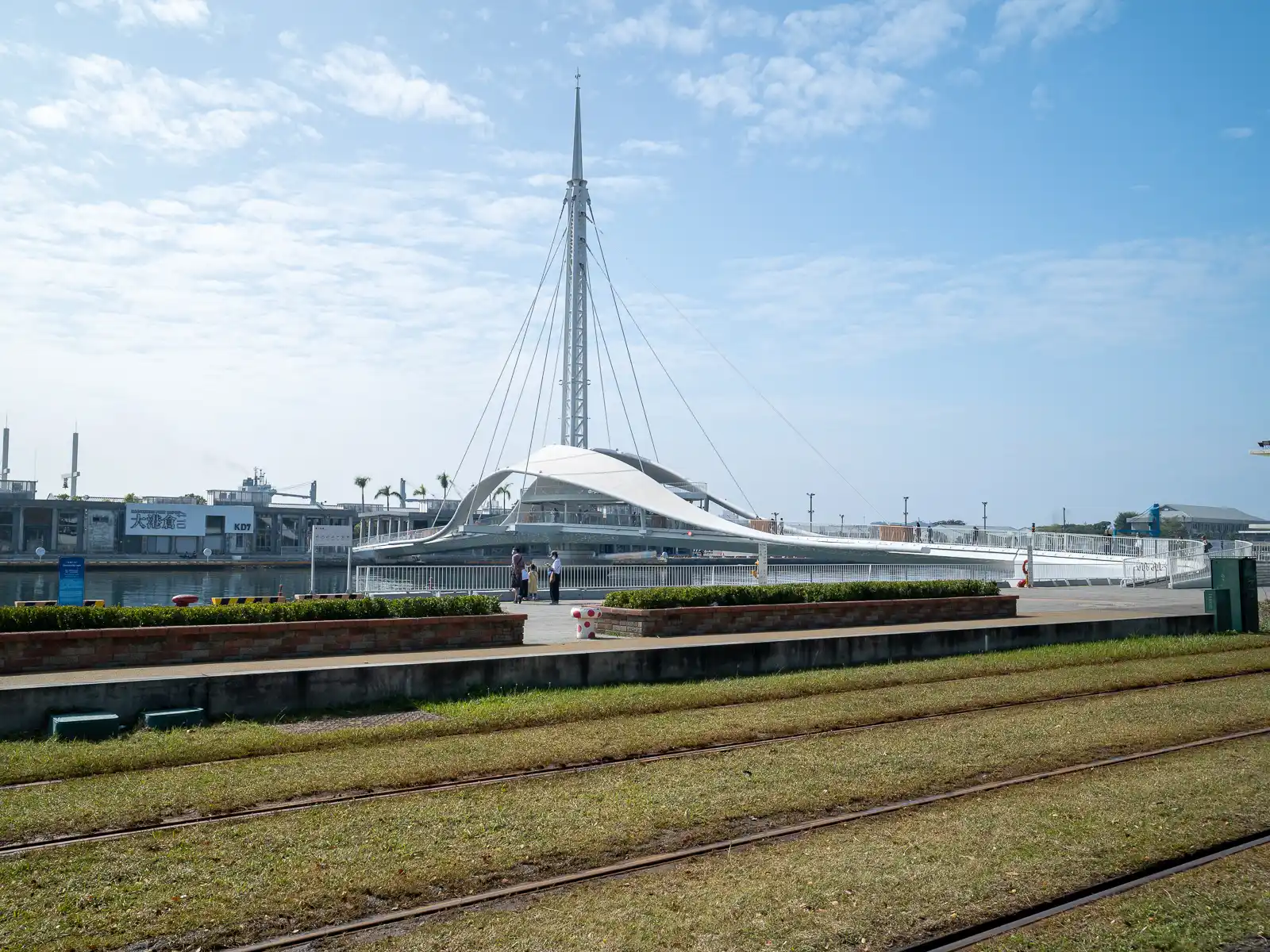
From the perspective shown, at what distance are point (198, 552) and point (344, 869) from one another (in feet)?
288

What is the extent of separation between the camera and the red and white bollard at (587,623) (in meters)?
16.8

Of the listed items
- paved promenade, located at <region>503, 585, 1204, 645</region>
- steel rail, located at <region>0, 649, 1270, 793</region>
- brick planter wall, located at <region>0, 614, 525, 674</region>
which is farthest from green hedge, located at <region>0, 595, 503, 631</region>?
steel rail, located at <region>0, 649, 1270, 793</region>

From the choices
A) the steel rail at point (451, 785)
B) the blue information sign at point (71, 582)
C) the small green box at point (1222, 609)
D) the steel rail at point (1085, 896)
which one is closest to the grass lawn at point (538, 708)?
the steel rail at point (451, 785)

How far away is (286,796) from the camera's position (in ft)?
25.2

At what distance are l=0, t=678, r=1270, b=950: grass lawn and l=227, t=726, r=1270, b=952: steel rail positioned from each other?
0.13 m

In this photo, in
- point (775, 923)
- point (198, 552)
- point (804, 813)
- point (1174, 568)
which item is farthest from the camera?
point (198, 552)

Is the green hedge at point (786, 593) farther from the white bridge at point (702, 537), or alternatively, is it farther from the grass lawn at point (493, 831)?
the grass lawn at point (493, 831)

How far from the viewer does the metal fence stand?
2544cm

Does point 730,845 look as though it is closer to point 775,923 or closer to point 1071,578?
point 775,923

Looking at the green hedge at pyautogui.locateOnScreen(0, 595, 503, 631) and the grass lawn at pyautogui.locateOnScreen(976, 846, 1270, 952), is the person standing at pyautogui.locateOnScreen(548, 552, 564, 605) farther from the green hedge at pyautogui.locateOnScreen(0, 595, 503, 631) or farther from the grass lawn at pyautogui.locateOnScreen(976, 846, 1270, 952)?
the grass lawn at pyautogui.locateOnScreen(976, 846, 1270, 952)

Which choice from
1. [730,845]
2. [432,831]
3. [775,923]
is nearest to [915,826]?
[730,845]

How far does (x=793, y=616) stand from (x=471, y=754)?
10.3 m

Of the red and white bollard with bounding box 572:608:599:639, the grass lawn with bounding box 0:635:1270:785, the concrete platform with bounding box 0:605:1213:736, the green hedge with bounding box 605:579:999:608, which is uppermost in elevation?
the green hedge with bounding box 605:579:999:608

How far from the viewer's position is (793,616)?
1861cm
